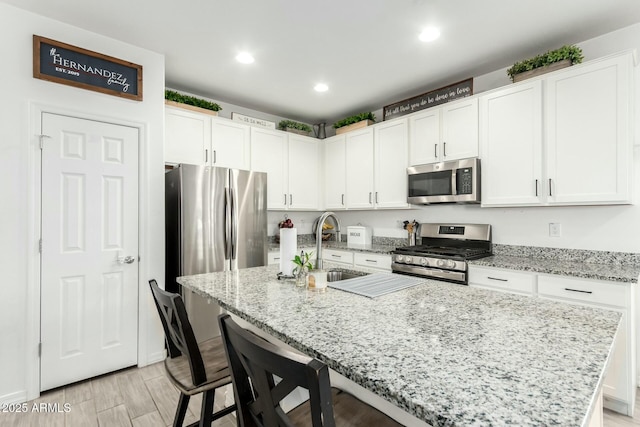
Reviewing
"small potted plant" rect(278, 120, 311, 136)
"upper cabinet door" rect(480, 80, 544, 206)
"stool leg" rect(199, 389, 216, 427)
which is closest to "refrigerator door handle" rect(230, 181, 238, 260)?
"small potted plant" rect(278, 120, 311, 136)

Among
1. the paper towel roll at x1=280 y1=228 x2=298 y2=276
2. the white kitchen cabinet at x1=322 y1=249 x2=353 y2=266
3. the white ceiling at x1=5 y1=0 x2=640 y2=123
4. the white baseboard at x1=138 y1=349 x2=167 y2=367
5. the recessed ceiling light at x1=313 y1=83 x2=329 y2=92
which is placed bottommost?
the white baseboard at x1=138 y1=349 x2=167 y2=367

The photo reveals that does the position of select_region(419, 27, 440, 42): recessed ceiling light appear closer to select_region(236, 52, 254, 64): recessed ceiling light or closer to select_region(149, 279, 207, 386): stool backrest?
select_region(236, 52, 254, 64): recessed ceiling light

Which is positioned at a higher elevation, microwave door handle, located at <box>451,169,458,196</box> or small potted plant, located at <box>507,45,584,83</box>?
small potted plant, located at <box>507,45,584,83</box>

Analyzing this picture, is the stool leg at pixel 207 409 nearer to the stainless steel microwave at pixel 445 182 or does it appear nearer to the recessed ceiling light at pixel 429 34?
the stainless steel microwave at pixel 445 182

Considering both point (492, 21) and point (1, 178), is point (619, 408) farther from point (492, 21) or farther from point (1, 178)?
point (1, 178)

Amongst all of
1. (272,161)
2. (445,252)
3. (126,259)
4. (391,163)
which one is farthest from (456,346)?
(272,161)

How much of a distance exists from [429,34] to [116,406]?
3497mm

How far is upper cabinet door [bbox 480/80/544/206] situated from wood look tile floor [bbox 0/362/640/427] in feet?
5.36

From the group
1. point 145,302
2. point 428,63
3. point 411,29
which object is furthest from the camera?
point 428,63

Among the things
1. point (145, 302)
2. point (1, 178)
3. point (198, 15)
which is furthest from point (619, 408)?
point (1, 178)

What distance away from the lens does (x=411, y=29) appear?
241 cm

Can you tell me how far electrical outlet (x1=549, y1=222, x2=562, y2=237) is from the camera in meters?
2.70

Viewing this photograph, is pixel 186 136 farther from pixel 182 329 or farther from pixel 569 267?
pixel 569 267

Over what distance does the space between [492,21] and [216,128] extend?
2705 millimetres
